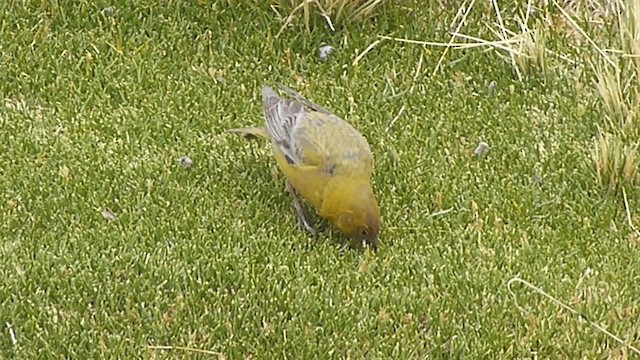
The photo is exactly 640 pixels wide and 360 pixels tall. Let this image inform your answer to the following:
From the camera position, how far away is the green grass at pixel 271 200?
14.1 ft

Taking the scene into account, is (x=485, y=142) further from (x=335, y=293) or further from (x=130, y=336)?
(x=130, y=336)

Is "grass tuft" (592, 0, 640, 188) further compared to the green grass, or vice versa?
"grass tuft" (592, 0, 640, 188)

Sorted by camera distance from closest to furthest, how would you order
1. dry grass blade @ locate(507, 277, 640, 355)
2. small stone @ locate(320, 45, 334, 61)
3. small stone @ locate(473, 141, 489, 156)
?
dry grass blade @ locate(507, 277, 640, 355)
small stone @ locate(473, 141, 489, 156)
small stone @ locate(320, 45, 334, 61)

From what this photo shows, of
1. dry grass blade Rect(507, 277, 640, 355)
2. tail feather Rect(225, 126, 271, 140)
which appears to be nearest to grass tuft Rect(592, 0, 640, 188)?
dry grass blade Rect(507, 277, 640, 355)

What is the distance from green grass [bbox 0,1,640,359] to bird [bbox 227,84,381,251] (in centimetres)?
11

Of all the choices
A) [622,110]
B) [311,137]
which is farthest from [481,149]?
[311,137]

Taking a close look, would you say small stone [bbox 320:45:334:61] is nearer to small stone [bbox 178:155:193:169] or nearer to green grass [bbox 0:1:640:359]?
green grass [bbox 0:1:640:359]

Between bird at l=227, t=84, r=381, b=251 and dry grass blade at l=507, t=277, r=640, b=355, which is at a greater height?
bird at l=227, t=84, r=381, b=251

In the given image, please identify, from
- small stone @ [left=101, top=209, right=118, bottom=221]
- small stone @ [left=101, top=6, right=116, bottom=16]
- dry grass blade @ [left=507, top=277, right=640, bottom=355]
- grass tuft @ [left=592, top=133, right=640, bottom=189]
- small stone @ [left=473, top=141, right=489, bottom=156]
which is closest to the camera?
dry grass blade @ [left=507, top=277, right=640, bottom=355]

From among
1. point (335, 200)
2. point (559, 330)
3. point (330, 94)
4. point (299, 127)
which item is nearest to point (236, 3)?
point (330, 94)

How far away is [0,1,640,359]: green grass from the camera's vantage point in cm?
429

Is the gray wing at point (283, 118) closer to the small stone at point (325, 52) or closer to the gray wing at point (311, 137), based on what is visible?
the gray wing at point (311, 137)

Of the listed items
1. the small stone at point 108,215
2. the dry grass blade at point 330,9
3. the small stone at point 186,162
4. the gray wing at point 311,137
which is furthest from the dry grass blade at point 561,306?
the dry grass blade at point 330,9

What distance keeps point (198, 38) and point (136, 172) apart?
4.02ft
